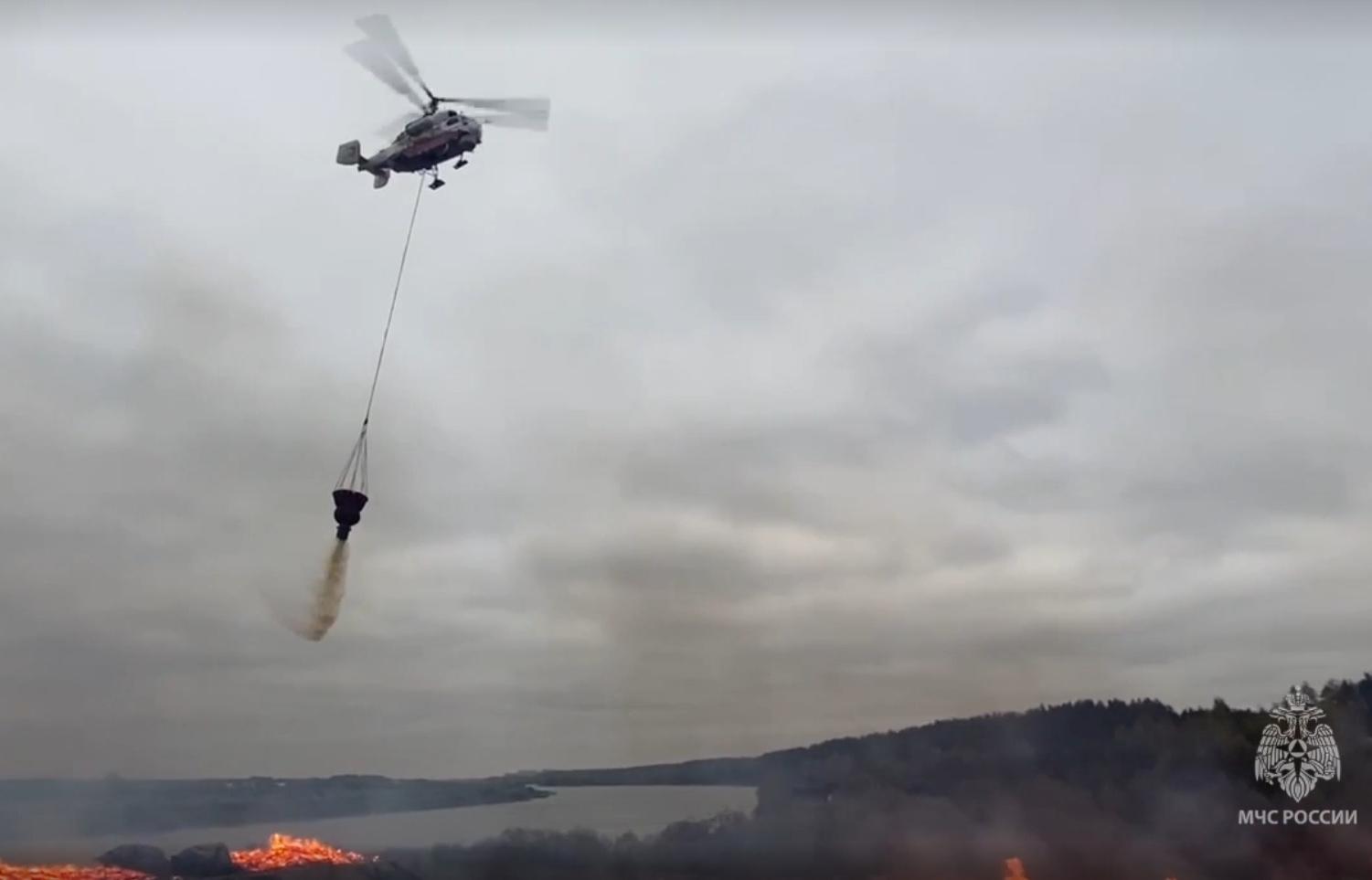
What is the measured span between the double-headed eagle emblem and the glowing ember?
1675 inches

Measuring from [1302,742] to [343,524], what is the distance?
50327mm

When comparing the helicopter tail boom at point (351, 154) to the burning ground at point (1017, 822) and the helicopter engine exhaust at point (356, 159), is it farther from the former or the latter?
the burning ground at point (1017, 822)

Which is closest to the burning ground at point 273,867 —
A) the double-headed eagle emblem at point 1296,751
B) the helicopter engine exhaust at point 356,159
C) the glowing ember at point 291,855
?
the glowing ember at point 291,855

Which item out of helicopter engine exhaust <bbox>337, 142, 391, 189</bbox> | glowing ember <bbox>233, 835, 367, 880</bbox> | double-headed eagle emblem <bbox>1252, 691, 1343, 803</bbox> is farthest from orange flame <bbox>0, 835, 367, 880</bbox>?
→ double-headed eagle emblem <bbox>1252, 691, 1343, 803</bbox>

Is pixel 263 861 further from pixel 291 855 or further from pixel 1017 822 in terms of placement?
pixel 1017 822

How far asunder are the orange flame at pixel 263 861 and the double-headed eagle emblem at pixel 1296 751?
141 ft

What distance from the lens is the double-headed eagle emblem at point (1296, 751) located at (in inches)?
2015

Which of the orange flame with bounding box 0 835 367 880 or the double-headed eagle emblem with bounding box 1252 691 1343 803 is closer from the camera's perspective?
the orange flame with bounding box 0 835 367 880

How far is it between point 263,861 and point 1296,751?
4845 cm

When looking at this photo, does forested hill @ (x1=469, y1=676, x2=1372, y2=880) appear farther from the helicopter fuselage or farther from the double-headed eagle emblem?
the helicopter fuselage

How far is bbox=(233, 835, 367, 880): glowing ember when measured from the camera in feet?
133

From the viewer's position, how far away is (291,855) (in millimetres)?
41062

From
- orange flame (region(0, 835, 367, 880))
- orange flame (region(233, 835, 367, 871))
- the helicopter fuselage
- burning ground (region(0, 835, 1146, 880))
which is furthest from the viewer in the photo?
orange flame (region(233, 835, 367, 871))

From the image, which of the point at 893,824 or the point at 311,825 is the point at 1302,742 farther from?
the point at 311,825
